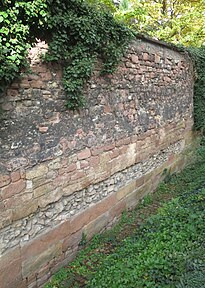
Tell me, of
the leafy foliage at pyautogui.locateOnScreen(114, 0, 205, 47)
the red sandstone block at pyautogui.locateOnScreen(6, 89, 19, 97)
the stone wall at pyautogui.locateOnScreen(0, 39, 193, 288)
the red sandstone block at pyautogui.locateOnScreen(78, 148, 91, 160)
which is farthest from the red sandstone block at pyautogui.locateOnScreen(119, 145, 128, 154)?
the leafy foliage at pyautogui.locateOnScreen(114, 0, 205, 47)

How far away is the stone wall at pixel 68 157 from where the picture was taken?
2.97 meters

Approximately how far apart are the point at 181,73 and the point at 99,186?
438 cm

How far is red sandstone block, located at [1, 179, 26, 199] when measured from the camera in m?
2.89

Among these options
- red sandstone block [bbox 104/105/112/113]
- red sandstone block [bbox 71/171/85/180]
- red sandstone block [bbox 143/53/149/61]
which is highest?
red sandstone block [bbox 143/53/149/61]

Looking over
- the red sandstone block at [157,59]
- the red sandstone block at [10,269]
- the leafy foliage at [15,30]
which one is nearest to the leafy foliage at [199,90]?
the red sandstone block at [157,59]

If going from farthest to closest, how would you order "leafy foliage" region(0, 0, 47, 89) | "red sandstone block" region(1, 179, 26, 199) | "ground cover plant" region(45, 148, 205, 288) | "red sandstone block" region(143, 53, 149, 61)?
1. "red sandstone block" region(143, 53, 149, 61)
2. "red sandstone block" region(1, 179, 26, 199)
3. "ground cover plant" region(45, 148, 205, 288)
4. "leafy foliage" region(0, 0, 47, 89)

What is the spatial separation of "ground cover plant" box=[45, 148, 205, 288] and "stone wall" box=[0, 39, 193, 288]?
0.24 metres

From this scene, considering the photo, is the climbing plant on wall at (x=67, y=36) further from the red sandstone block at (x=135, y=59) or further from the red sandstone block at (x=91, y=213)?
the red sandstone block at (x=91, y=213)

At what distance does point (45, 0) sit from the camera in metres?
2.80

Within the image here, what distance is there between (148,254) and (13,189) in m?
1.85

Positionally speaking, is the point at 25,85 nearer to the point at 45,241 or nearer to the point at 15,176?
the point at 15,176

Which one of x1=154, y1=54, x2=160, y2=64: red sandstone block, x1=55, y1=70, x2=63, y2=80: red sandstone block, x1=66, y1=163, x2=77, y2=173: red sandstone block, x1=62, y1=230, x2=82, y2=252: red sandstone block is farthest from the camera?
x1=154, y1=54, x2=160, y2=64: red sandstone block

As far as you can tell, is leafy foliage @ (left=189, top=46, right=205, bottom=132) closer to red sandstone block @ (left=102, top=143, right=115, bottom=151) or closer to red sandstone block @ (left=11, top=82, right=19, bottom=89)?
red sandstone block @ (left=102, top=143, right=115, bottom=151)

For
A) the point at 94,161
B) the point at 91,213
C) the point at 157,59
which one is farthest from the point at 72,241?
the point at 157,59
